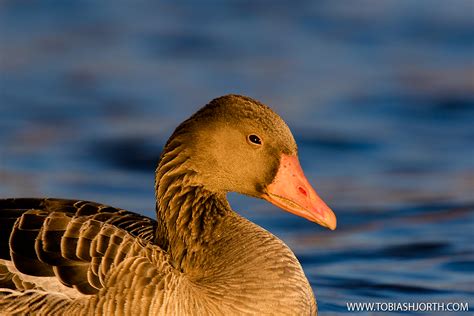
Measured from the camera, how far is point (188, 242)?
411 inches

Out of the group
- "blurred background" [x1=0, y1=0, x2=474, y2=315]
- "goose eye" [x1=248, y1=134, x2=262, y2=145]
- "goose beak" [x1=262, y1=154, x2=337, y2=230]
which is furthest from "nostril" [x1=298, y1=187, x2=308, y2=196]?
"blurred background" [x1=0, y1=0, x2=474, y2=315]

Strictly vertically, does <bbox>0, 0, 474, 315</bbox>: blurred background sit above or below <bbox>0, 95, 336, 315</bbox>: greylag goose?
above

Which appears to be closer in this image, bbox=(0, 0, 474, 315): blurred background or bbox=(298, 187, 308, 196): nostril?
bbox=(298, 187, 308, 196): nostril

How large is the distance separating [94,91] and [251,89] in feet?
8.76

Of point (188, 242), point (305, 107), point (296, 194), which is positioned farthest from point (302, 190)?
point (305, 107)

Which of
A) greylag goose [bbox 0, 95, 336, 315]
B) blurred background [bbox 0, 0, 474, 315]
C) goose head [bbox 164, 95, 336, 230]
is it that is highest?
blurred background [bbox 0, 0, 474, 315]

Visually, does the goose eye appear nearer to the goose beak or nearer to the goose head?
the goose head

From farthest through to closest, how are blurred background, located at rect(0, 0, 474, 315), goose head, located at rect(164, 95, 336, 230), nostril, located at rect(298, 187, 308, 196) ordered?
blurred background, located at rect(0, 0, 474, 315) < nostril, located at rect(298, 187, 308, 196) < goose head, located at rect(164, 95, 336, 230)

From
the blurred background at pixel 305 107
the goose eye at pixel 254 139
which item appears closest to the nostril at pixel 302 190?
the goose eye at pixel 254 139

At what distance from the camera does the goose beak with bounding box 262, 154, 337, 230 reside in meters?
10.2

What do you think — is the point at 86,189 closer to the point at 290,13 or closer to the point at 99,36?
the point at 99,36

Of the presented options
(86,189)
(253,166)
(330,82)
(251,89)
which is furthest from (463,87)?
(253,166)

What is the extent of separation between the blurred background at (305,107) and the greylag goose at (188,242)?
2.47 m

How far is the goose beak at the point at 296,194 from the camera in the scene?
33.6 feet
